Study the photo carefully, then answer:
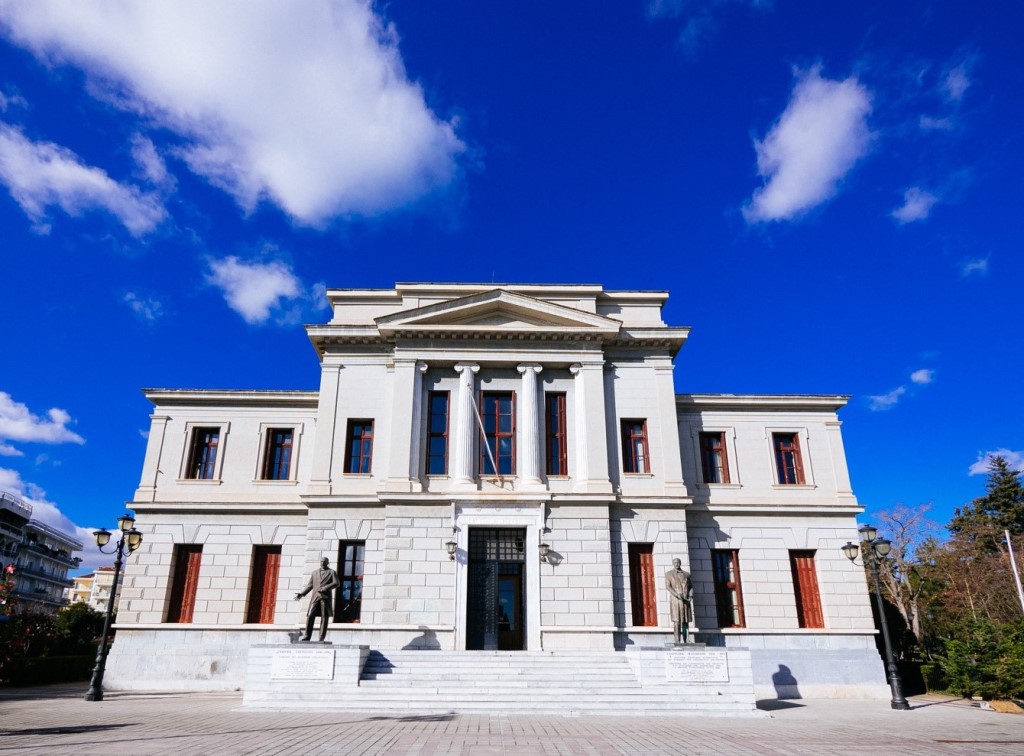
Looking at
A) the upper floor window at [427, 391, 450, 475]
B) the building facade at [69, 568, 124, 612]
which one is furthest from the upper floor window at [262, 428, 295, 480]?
the building facade at [69, 568, 124, 612]

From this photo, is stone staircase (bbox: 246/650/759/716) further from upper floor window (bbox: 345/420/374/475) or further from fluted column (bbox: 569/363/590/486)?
Result: upper floor window (bbox: 345/420/374/475)

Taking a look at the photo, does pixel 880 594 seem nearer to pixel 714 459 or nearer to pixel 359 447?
pixel 714 459

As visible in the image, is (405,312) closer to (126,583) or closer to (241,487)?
(241,487)

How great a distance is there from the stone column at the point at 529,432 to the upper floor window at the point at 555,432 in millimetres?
525

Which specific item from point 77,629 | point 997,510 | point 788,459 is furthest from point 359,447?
point 997,510

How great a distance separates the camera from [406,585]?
19.3m

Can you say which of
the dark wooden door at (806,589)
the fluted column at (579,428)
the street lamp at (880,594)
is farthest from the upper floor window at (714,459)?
the street lamp at (880,594)

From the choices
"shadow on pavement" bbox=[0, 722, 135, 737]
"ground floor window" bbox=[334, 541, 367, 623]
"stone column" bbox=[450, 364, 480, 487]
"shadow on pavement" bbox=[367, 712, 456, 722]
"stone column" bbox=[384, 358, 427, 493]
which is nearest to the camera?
"shadow on pavement" bbox=[0, 722, 135, 737]

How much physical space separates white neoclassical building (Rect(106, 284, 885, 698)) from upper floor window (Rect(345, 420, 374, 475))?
0.23ft

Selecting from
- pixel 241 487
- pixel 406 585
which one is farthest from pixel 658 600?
pixel 241 487

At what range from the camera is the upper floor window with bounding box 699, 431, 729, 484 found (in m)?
22.6

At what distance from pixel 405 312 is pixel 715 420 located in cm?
1192

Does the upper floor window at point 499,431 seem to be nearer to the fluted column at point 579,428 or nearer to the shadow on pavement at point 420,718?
the fluted column at point 579,428

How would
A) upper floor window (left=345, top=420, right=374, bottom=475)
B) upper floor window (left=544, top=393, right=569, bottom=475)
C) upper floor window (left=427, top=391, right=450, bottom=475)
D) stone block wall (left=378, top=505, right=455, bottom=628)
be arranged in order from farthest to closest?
upper floor window (left=345, top=420, right=374, bottom=475) → upper floor window (left=544, top=393, right=569, bottom=475) → upper floor window (left=427, top=391, right=450, bottom=475) → stone block wall (left=378, top=505, right=455, bottom=628)
